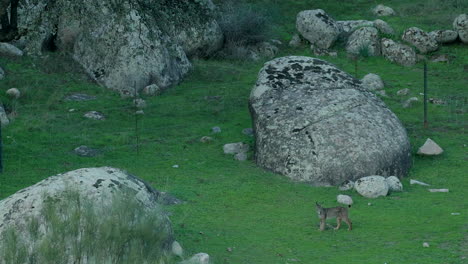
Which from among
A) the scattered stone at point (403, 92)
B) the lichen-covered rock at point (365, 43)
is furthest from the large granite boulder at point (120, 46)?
the scattered stone at point (403, 92)

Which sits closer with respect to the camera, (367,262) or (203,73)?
(367,262)

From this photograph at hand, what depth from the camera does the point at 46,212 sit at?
42.8 feet

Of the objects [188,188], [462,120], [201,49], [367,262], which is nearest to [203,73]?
[201,49]

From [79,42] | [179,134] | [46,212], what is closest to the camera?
[46,212]

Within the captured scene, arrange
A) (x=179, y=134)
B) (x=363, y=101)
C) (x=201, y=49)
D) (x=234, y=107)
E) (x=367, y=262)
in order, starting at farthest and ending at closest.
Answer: (x=201, y=49) < (x=234, y=107) < (x=179, y=134) < (x=363, y=101) < (x=367, y=262)

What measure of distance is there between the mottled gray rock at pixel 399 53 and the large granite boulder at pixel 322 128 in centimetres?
844

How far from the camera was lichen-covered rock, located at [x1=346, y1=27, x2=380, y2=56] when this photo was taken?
3134 cm

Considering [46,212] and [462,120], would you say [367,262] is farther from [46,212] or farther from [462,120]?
[462,120]

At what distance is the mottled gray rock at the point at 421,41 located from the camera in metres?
31.4

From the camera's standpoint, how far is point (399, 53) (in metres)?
30.8

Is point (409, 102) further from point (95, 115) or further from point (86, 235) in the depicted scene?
point (86, 235)

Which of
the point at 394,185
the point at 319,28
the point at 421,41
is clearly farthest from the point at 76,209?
the point at 421,41

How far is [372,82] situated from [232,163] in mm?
7646

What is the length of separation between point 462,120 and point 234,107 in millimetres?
6263
